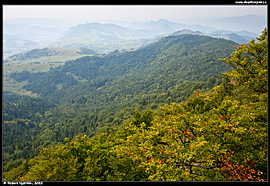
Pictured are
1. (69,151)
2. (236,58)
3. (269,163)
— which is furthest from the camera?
(69,151)

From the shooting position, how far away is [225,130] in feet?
44.8

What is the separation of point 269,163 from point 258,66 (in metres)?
9.16

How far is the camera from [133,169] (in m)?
18.1

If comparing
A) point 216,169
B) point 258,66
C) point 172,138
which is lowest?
point 216,169

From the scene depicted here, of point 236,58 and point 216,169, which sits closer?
point 216,169

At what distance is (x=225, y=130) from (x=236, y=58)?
859 cm

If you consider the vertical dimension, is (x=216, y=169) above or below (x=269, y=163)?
below

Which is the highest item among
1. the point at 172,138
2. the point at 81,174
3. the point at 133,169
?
the point at 172,138

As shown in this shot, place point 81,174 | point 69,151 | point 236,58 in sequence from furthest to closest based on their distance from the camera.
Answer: point 69,151, point 81,174, point 236,58

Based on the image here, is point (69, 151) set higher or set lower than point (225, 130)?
lower
